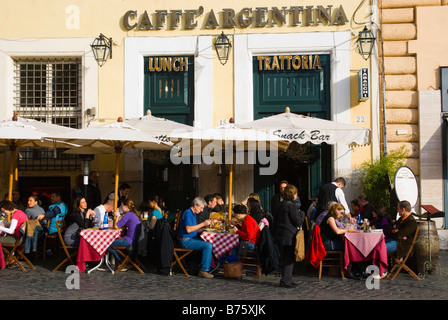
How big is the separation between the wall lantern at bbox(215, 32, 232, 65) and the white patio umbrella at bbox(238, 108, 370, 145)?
297 cm

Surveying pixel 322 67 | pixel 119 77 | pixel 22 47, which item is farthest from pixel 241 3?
pixel 22 47

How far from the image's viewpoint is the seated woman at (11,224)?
9.00m

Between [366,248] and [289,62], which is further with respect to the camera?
[289,62]

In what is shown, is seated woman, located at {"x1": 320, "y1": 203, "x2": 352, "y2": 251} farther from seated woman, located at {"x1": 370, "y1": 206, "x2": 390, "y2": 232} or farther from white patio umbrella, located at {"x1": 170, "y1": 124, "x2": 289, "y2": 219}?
white patio umbrella, located at {"x1": 170, "y1": 124, "x2": 289, "y2": 219}

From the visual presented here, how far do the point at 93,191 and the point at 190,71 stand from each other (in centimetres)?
356

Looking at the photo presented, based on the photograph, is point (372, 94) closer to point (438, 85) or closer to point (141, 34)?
point (438, 85)

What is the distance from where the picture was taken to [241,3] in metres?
12.9

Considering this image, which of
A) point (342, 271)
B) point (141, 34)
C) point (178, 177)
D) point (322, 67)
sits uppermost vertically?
point (141, 34)

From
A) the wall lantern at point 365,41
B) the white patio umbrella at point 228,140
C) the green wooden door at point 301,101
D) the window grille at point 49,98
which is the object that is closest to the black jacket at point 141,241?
the white patio umbrella at point 228,140

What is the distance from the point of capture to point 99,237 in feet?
28.9

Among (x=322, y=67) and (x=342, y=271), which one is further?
(x=322, y=67)

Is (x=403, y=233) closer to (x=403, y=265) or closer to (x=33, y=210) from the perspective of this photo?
(x=403, y=265)

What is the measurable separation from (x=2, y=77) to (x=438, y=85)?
10.1 metres

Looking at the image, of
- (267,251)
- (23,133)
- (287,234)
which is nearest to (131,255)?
(267,251)
